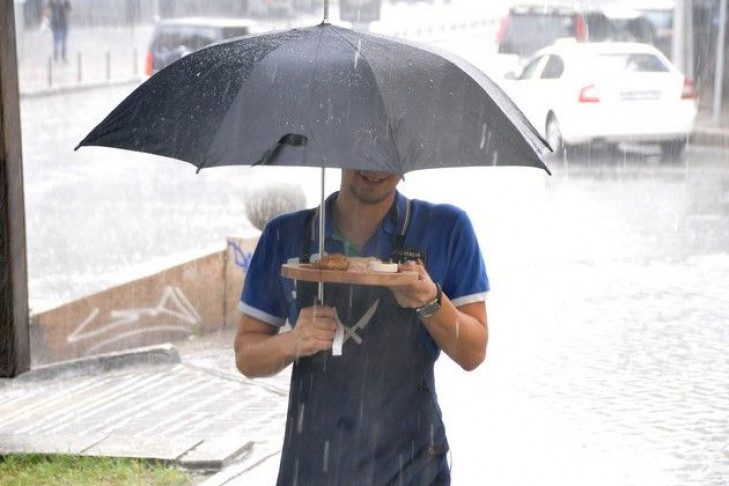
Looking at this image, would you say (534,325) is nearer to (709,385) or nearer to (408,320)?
(709,385)

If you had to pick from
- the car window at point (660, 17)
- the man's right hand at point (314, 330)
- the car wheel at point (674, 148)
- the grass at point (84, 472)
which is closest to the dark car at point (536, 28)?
the car window at point (660, 17)

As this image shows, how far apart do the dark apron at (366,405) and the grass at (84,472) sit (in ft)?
8.90

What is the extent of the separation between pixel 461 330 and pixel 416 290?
0.24m

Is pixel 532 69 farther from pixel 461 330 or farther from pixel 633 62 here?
pixel 461 330

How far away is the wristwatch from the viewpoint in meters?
3.17

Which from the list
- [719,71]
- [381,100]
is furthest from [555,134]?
[381,100]

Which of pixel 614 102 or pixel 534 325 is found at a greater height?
pixel 614 102

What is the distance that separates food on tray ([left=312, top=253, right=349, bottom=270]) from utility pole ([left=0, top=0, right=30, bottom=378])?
366 centimetres

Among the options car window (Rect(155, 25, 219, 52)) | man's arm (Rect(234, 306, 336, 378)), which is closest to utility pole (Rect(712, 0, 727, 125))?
car window (Rect(155, 25, 219, 52))

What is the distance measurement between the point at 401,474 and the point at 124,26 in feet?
150

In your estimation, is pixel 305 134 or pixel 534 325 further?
pixel 534 325

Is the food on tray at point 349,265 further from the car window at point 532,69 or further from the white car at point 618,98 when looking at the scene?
the car window at point 532,69

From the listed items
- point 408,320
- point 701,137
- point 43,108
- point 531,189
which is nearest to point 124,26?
point 43,108

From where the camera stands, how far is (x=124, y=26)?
47.4m
